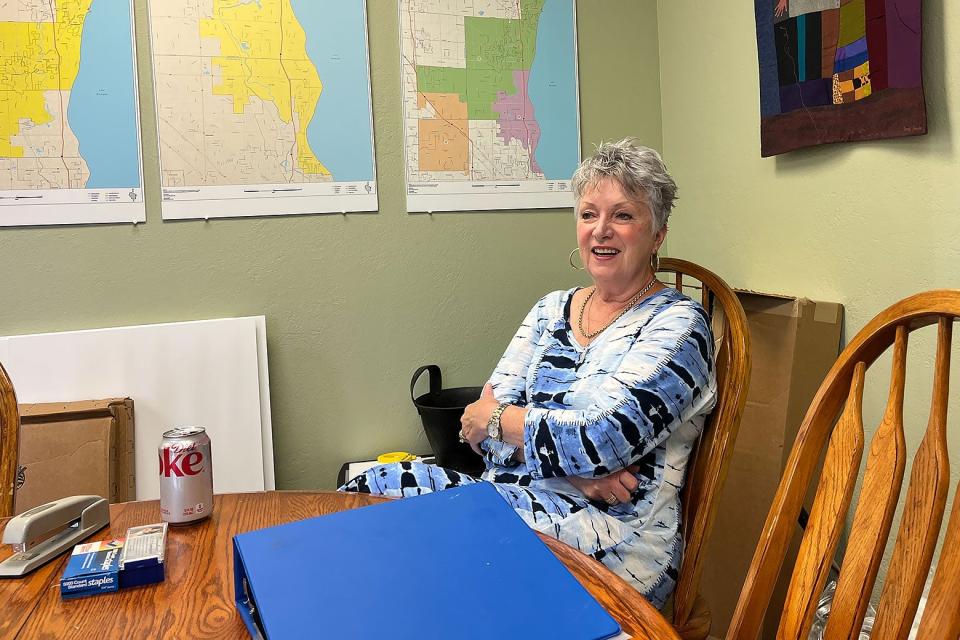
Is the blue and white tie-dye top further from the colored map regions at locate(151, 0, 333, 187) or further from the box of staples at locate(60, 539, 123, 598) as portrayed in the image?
the colored map regions at locate(151, 0, 333, 187)

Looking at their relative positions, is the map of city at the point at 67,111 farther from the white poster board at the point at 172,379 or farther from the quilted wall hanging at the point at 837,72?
the quilted wall hanging at the point at 837,72

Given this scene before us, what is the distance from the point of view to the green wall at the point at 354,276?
6.54 feet

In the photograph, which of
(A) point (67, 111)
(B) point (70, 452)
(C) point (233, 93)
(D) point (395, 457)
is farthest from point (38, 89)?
(D) point (395, 457)

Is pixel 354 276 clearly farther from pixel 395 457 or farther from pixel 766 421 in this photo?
pixel 766 421

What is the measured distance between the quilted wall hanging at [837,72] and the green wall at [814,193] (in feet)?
0.11

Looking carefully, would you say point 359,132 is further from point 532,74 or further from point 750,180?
point 750,180

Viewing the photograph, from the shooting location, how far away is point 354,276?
7.23 feet

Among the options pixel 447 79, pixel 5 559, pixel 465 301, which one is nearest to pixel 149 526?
pixel 5 559

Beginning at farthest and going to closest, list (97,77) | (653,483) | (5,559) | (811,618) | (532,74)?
1. (532,74)
2. (97,77)
3. (653,483)
4. (5,559)
5. (811,618)

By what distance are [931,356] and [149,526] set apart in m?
1.52

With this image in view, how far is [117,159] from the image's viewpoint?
1.98m

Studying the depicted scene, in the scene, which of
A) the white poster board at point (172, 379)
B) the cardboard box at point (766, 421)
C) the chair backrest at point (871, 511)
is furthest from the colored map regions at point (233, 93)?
the chair backrest at point (871, 511)

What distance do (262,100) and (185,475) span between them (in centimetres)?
142

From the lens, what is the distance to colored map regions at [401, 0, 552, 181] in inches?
87.5
